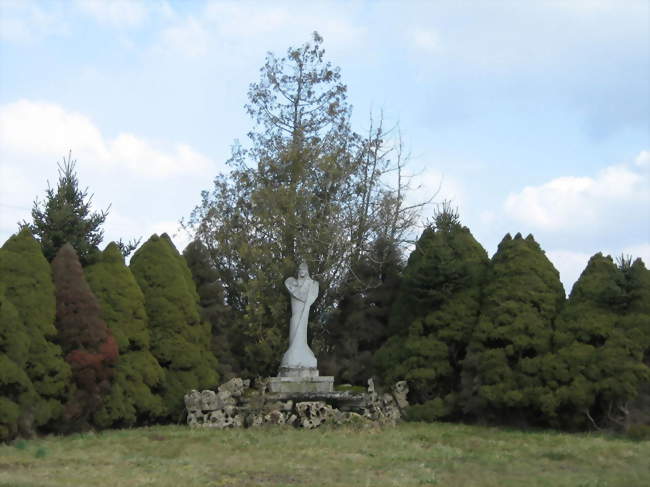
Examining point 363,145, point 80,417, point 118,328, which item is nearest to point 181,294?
point 118,328

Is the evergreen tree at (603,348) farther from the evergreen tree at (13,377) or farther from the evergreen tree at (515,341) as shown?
the evergreen tree at (13,377)

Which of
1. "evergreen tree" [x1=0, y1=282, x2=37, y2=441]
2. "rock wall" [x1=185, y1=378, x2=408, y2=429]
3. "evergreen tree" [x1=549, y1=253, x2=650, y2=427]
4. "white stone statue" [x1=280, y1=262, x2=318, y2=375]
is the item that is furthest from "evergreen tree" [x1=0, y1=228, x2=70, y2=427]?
"evergreen tree" [x1=549, y1=253, x2=650, y2=427]

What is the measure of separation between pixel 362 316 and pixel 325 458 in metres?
6.51

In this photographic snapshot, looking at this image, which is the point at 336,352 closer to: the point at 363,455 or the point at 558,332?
the point at 558,332

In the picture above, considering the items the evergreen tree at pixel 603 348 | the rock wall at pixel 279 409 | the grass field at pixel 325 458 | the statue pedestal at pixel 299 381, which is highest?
the evergreen tree at pixel 603 348

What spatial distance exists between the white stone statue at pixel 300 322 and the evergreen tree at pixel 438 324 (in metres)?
1.60

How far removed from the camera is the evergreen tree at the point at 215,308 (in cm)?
1592

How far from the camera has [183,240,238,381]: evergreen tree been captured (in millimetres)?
15922

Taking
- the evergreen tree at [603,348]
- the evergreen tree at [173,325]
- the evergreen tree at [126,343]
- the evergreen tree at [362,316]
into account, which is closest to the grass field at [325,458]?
the evergreen tree at [126,343]

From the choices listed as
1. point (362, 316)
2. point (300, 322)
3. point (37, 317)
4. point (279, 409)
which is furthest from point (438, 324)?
point (37, 317)

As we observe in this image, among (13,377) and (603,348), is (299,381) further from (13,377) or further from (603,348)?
(603,348)

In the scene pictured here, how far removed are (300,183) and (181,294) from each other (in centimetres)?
414

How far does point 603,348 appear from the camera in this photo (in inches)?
519

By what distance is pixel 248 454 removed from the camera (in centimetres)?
1049
